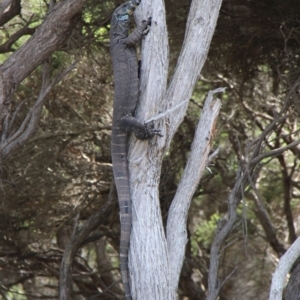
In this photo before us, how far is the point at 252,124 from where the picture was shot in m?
9.99

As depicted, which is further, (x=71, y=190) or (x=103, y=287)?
(x=103, y=287)

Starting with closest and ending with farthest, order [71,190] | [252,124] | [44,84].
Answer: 1. [44,84]
2. [71,190]
3. [252,124]

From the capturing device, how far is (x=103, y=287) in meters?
10.0

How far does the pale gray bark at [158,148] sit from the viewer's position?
16.8ft

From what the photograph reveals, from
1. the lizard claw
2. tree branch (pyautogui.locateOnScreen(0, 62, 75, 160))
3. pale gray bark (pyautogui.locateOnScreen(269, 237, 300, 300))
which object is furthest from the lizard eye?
pale gray bark (pyautogui.locateOnScreen(269, 237, 300, 300))

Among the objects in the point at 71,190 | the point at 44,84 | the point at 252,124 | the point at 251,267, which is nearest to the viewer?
the point at 44,84

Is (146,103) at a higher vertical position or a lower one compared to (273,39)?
lower

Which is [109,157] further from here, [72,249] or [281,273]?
[281,273]

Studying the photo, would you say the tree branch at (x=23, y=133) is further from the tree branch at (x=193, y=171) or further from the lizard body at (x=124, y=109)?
the tree branch at (x=193, y=171)

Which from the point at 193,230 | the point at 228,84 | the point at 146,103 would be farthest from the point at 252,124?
the point at 146,103

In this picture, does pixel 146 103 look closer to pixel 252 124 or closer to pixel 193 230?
pixel 252 124

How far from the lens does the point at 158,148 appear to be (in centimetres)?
537

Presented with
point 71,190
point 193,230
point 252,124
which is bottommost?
point 193,230

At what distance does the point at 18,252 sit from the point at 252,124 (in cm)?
378
